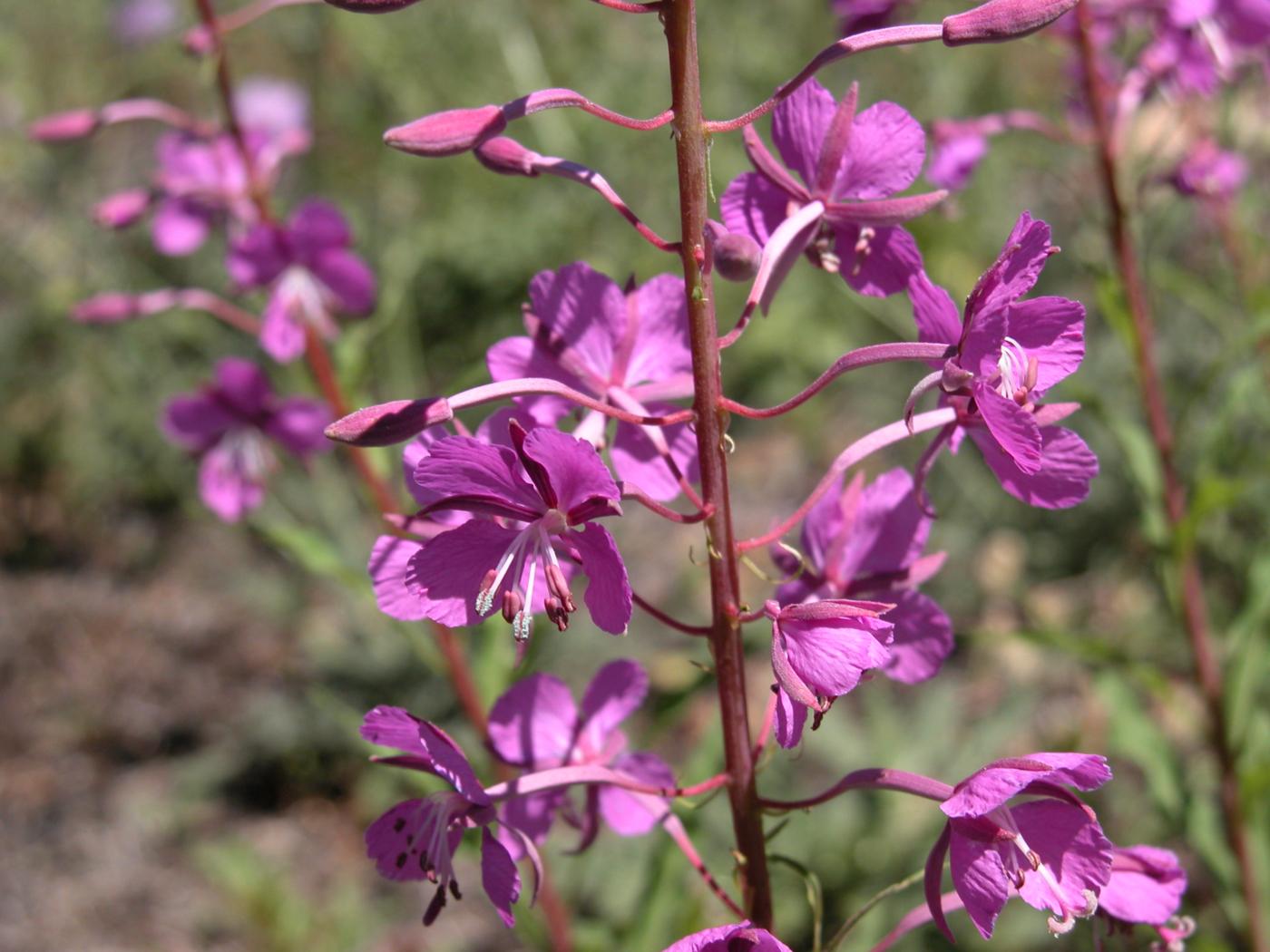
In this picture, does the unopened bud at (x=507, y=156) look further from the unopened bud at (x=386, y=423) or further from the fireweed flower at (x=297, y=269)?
the fireweed flower at (x=297, y=269)

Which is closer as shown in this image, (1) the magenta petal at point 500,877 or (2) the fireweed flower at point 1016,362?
(2) the fireweed flower at point 1016,362

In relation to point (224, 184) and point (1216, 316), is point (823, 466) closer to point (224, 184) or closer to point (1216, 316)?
point (1216, 316)

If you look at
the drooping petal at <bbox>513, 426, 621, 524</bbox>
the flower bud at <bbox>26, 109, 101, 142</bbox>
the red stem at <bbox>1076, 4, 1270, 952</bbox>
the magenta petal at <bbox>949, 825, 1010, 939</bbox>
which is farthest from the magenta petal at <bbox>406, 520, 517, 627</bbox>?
the flower bud at <bbox>26, 109, 101, 142</bbox>

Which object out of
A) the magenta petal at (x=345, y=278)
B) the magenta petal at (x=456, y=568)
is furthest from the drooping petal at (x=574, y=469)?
the magenta petal at (x=345, y=278)

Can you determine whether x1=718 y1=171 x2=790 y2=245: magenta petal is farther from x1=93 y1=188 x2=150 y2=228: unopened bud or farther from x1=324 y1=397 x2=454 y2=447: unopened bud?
x1=93 y1=188 x2=150 y2=228: unopened bud

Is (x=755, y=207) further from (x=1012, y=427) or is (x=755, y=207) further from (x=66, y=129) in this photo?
(x=66, y=129)

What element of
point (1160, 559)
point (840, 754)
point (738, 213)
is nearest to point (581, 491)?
point (738, 213)

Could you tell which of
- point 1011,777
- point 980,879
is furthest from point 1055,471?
point 980,879
